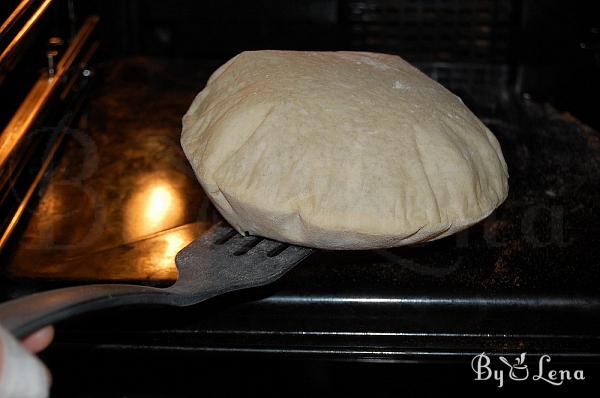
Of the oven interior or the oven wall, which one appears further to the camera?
the oven wall

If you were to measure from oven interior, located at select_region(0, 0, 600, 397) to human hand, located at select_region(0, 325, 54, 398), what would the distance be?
0.86ft

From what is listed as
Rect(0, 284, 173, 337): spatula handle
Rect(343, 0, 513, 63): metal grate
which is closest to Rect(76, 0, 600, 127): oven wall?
Rect(343, 0, 513, 63): metal grate

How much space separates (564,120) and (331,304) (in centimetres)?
94

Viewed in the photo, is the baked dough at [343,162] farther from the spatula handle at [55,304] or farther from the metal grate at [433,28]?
the metal grate at [433,28]

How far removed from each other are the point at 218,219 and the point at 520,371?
0.60 m

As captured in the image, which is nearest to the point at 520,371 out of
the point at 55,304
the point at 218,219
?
the point at 218,219

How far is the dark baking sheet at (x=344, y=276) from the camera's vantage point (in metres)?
1.08

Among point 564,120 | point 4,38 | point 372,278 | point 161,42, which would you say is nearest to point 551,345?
point 372,278

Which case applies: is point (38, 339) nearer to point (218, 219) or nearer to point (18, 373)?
point (18, 373)

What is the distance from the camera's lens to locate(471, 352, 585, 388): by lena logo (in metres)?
1.06

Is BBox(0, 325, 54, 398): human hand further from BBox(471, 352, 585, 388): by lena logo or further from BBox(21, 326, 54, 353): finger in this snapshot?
BBox(471, 352, 585, 388): by lena logo

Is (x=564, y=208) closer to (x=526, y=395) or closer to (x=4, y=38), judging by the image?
(x=526, y=395)

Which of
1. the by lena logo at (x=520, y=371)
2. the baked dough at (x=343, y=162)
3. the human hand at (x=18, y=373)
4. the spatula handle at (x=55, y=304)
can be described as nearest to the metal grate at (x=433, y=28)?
the baked dough at (x=343, y=162)

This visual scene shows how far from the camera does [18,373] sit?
0.57 m
